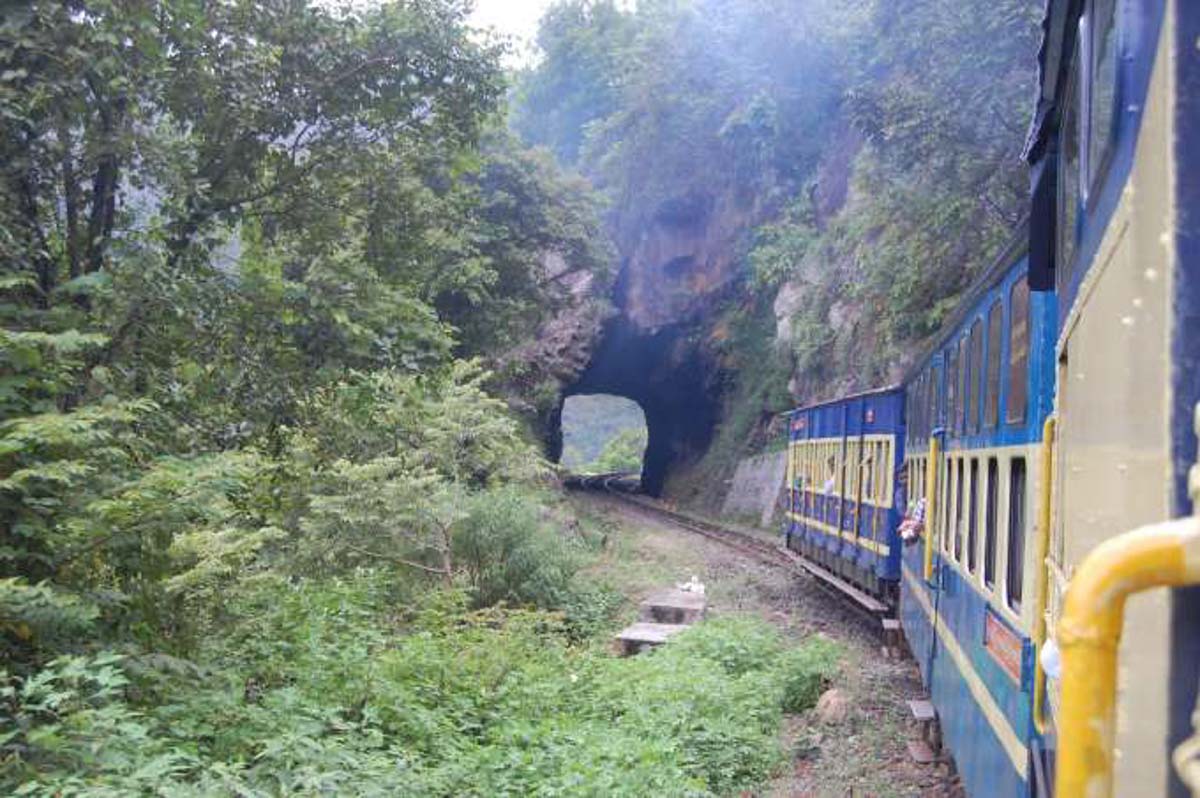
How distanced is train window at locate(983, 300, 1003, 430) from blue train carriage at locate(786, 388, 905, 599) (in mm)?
6032

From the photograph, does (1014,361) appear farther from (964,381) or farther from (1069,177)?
(964,381)

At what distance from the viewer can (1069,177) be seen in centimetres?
275

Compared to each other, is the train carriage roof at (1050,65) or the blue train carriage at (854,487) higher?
the train carriage roof at (1050,65)

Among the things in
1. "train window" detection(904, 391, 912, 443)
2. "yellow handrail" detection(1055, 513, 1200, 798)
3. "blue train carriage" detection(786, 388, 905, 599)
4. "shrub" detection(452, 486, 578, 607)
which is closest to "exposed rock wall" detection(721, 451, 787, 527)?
"blue train carriage" detection(786, 388, 905, 599)

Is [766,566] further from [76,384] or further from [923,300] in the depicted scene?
[76,384]

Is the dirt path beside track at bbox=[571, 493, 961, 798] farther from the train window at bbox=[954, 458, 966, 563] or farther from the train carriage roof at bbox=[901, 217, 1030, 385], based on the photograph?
the train carriage roof at bbox=[901, 217, 1030, 385]

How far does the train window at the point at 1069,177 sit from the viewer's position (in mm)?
2486

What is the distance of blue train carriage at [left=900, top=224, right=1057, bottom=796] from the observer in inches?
151

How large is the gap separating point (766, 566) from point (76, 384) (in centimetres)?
1519

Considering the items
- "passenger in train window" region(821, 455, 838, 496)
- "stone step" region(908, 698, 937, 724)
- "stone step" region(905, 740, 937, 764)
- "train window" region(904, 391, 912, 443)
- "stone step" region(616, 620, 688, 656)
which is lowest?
"stone step" region(616, 620, 688, 656)

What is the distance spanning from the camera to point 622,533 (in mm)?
24094

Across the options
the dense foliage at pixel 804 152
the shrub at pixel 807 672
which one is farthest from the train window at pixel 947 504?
the dense foliage at pixel 804 152

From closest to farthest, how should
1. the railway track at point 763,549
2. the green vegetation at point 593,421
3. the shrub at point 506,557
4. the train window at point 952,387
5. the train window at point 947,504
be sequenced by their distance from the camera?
1. the train window at point 952,387
2. the train window at point 947,504
3. the railway track at point 763,549
4. the shrub at point 506,557
5. the green vegetation at point 593,421

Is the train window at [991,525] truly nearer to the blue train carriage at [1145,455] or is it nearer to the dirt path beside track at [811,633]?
the dirt path beside track at [811,633]
